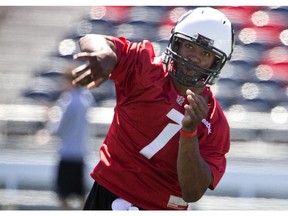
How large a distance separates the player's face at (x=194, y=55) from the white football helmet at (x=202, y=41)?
15mm

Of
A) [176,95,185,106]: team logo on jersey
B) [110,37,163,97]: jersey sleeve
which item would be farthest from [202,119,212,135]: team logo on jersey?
[110,37,163,97]: jersey sleeve

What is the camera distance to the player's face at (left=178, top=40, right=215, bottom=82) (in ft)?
11.4

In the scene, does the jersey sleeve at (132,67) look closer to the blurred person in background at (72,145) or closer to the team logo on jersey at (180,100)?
the team logo on jersey at (180,100)

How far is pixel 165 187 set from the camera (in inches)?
139

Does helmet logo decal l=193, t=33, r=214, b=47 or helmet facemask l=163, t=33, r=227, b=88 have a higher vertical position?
helmet logo decal l=193, t=33, r=214, b=47

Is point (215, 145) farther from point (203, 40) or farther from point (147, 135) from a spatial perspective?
point (203, 40)

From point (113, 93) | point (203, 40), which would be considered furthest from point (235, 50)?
point (203, 40)

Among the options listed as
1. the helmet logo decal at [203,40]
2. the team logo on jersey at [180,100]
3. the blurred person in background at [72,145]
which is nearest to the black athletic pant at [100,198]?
the team logo on jersey at [180,100]

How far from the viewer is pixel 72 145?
5812mm

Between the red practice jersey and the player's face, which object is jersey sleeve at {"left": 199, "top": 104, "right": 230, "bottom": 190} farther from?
the player's face

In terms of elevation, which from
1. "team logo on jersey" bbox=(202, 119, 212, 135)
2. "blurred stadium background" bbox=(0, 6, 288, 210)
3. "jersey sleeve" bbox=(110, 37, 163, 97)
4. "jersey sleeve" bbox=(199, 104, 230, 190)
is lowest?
"blurred stadium background" bbox=(0, 6, 288, 210)

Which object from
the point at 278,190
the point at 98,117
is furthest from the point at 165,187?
the point at 98,117

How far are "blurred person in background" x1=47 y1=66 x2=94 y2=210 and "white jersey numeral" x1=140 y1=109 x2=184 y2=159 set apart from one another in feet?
7.67

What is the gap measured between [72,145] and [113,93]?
1372mm
